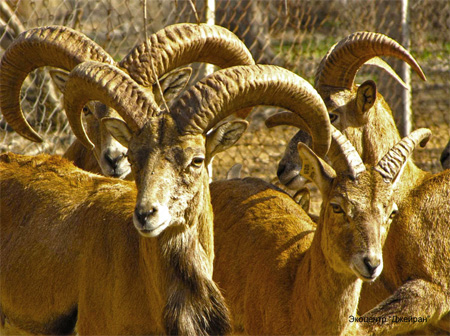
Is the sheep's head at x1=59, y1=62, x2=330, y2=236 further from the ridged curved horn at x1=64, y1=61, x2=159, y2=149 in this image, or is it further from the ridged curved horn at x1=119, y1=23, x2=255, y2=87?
the ridged curved horn at x1=119, y1=23, x2=255, y2=87

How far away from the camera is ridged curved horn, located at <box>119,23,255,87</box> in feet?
17.5

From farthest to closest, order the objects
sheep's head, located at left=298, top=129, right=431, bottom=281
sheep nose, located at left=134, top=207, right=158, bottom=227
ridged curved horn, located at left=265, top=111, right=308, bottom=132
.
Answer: ridged curved horn, located at left=265, top=111, right=308, bottom=132 < sheep's head, located at left=298, top=129, right=431, bottom=281 < sheep nose, located at left=134, top=207, right=158, bottom=227

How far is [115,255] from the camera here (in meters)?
4.49

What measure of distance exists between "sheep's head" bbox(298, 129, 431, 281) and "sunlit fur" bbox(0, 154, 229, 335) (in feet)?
2.96

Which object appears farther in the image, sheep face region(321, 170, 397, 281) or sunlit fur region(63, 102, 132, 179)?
sunlit fur region(63, 102, 132, 179)

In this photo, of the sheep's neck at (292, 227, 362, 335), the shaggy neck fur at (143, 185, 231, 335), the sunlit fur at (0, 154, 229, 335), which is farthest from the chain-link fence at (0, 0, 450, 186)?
the shaggy neck fur at (143, 185, 231, 335)

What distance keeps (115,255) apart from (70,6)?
5.61m

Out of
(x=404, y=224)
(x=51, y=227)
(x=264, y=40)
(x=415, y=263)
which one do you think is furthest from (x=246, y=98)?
(x=264, y=40)

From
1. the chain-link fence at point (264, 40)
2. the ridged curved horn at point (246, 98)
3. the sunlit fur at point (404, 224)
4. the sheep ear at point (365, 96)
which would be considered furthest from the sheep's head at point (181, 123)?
the chain-link fence at point (264, 40)

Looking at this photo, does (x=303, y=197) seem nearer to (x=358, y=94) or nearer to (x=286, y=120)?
A: (x=286, y=120)

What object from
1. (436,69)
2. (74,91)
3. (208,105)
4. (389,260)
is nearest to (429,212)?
(389,260)

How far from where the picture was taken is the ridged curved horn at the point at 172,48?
17.5 ft

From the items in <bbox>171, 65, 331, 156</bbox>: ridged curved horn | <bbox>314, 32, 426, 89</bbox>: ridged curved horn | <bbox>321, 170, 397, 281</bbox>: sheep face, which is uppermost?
<bbox>314, 32, 426, 89</bbox>: ridged curved horn

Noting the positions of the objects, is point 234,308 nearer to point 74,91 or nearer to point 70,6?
point 74,91
